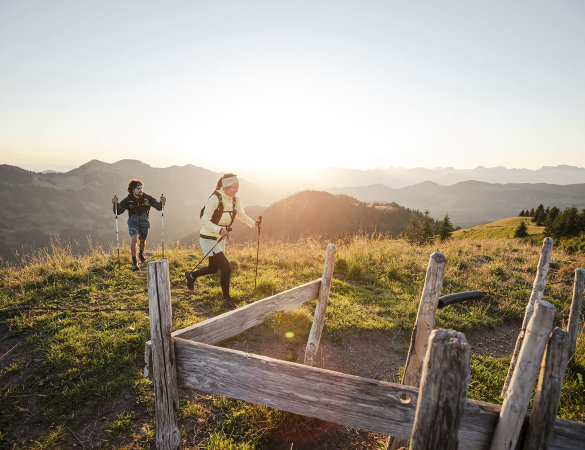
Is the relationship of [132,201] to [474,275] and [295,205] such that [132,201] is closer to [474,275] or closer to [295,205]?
[474,275]

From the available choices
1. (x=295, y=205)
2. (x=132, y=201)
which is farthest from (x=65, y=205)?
(x=132, y=201)

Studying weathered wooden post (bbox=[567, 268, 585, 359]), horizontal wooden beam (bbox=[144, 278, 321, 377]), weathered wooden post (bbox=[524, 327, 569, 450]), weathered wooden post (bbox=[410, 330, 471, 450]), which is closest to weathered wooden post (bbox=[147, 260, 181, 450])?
horizontal wooden beam (bbox=[144, 278, 321, 377])

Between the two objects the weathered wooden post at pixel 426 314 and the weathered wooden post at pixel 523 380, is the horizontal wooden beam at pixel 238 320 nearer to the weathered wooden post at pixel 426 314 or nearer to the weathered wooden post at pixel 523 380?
the weathered wooden post at pixel 426 314

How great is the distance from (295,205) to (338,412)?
105 metres

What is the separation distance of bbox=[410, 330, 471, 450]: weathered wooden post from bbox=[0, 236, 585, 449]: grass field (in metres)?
2.57

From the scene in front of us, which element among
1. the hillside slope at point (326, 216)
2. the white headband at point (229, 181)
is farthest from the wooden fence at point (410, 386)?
the hillside slope at point (326, 216)

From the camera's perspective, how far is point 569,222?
3284cm

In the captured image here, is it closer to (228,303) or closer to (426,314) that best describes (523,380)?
(426,314)

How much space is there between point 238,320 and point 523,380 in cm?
245

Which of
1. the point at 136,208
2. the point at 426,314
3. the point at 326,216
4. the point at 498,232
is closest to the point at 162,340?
the point at 426,314

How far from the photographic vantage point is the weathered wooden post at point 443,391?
1.40 meters

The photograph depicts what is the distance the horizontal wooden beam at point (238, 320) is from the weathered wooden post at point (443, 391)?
190cm

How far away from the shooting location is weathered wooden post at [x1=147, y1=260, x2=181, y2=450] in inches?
87.2

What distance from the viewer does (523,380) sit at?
1593mm
